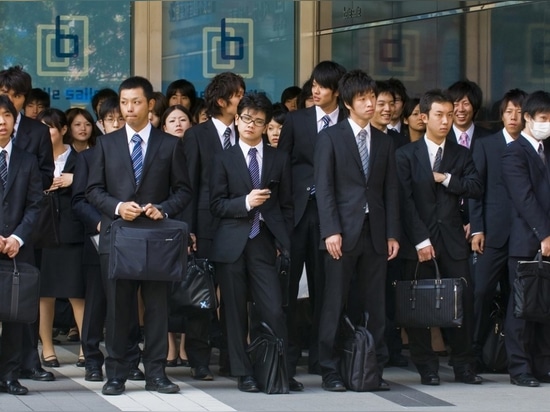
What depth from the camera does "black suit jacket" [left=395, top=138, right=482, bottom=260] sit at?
33.2 ft

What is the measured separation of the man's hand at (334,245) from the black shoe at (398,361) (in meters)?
1.81

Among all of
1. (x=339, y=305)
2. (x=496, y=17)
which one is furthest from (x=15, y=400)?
(x=496, y=17)

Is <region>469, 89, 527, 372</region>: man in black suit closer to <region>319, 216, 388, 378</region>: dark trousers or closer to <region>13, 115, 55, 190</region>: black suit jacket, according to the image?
<region>319, 216, 388, 378</region>: dark trousers

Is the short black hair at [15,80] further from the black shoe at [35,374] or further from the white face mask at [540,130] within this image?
the white face mask at [540,130]

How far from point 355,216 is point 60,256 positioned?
2488 millimetres

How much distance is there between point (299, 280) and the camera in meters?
10.4

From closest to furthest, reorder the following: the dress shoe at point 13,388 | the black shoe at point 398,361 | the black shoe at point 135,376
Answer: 1. the dress shoe at point 13,388
2. the black shoe at point 135,376
3. the black shoe at point 398,361

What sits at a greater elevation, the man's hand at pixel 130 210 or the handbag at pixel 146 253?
the man's hand at pixel 130 210

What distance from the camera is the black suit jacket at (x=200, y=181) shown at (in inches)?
402

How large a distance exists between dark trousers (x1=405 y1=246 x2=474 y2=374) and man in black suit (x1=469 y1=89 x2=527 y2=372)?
393mm

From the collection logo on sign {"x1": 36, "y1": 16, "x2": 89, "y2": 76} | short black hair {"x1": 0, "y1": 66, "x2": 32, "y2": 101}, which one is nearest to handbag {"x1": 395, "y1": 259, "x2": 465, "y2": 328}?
short black hair {"x1": 0, "y1": 66, "x2": 32, "y2": 101}

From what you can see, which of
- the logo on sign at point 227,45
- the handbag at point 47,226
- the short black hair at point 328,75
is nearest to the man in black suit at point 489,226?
the short black hair at point 328,75

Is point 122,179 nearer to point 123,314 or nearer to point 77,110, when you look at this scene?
point 123,314

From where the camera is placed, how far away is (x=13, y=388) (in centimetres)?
930
